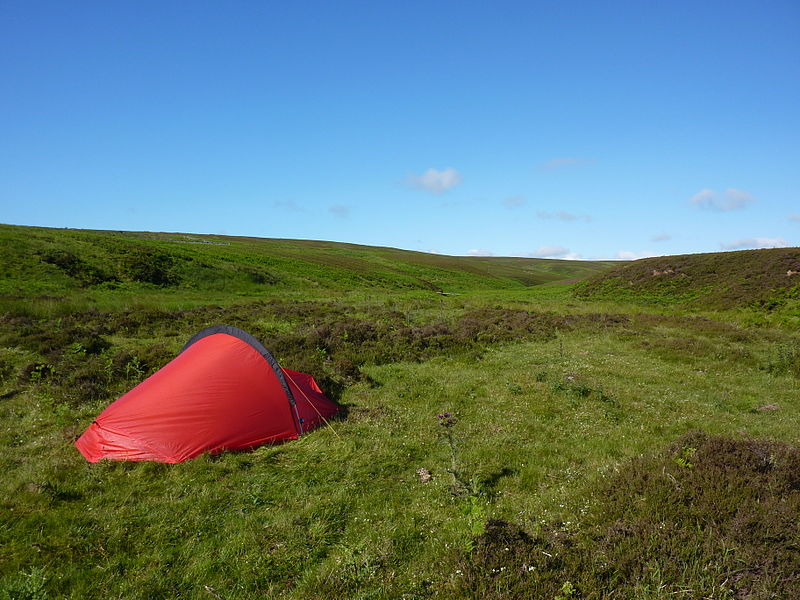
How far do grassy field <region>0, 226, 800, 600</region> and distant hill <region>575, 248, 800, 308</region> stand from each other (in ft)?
51.6

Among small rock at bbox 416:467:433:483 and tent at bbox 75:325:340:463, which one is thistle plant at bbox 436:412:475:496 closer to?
small rock at bbox 416:467:433:483

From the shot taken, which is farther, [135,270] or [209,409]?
[135,270]

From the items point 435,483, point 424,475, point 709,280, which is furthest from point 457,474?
point 709,280

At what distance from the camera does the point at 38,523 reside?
19.6 feet

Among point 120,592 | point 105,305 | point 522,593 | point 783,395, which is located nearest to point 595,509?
point 522,593

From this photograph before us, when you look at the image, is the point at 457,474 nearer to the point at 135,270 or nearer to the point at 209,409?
the point at 209,409

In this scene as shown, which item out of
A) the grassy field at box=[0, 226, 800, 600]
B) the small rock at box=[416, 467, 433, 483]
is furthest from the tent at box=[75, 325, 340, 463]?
the small rock at box=[416, 467, 433, 483]

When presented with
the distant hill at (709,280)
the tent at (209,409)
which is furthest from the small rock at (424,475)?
the distant hill at (709,280)

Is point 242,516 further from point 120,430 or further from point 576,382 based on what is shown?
point 576,382

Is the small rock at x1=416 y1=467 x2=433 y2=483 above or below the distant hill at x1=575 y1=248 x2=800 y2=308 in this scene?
below

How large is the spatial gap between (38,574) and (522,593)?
5.53 metres

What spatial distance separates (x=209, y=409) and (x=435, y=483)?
4.85 metres

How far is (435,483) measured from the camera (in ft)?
23.5

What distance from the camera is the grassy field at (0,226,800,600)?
4863mm
